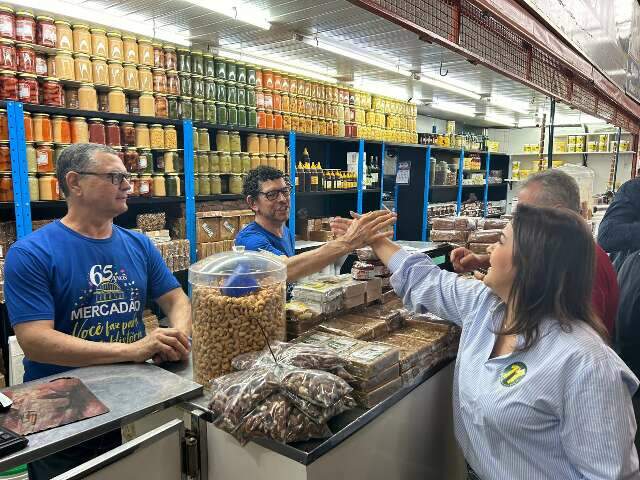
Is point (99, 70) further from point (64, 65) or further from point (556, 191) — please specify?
point (556, 191)

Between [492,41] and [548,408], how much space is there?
2197 millimetres

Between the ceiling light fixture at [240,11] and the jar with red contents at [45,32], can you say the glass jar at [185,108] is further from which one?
the jar with red contents at [45,32]

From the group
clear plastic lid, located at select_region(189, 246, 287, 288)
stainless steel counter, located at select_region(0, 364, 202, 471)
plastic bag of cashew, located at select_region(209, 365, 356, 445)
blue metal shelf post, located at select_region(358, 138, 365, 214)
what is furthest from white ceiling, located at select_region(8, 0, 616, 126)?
plastic bag of cashew, located at select_region(209, 365, 356, 445)

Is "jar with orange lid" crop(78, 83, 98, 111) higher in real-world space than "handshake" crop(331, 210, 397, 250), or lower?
higher

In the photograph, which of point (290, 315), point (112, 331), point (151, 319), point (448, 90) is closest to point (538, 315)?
point (290, 315)

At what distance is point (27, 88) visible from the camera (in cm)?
332

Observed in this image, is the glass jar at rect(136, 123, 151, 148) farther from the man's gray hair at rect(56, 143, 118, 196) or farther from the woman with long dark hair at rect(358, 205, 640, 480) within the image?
the woman with long dark hair at rect(358, 205, 640, 480)

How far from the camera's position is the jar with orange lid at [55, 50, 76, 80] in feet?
11.5

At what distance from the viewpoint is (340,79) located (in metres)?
6.58

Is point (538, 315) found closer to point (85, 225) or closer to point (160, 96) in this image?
point (85, 225)

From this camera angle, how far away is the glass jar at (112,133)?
12.5 feet

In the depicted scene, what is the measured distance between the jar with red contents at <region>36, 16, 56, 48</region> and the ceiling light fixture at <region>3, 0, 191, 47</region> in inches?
14.9

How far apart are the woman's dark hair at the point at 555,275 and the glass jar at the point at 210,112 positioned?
147 inches

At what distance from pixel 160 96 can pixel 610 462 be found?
4.03 m
